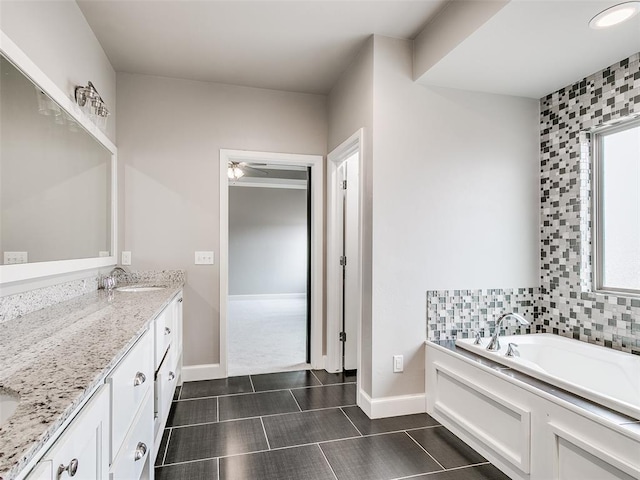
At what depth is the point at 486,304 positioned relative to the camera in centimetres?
282

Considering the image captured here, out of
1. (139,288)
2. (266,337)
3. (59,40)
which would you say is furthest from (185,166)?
(266,337)

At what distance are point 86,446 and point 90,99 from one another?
2.15 metres

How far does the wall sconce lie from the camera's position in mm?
2215

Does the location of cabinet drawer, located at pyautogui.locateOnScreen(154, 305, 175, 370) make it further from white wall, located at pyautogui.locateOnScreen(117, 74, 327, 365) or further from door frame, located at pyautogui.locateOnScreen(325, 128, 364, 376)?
door frame, located at pyautogui.locateOnScreen(325, 128, 364, 376)

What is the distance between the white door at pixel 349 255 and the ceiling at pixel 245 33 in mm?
890

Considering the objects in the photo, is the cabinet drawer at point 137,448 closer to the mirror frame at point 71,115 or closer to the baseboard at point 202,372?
the mirror frame at point 71,115

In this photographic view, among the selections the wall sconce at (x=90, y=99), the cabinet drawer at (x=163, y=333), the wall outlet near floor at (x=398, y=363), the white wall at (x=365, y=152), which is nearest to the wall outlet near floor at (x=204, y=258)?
the cabinet drawer at (x=163, y=333)

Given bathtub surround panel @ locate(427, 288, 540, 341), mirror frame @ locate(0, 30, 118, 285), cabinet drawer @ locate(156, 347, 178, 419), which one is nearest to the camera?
mirror frame @ locate(0, 30, 118, 285)

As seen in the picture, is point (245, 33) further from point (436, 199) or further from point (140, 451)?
point (140, 451)

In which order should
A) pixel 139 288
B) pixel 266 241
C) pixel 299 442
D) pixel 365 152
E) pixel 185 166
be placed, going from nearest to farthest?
pixel 299 442 < pixel 365 152 < pixel 139 288 < pixel 185 166 < pixel 266 241

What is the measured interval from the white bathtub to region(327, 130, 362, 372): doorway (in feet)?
3.82

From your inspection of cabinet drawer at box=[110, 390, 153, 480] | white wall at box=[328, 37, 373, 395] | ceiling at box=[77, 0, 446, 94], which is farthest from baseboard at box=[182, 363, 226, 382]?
ceiling at box=[77, 0, 446, 94]

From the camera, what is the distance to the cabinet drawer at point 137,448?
1186mm

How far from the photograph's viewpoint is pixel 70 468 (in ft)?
2.57
